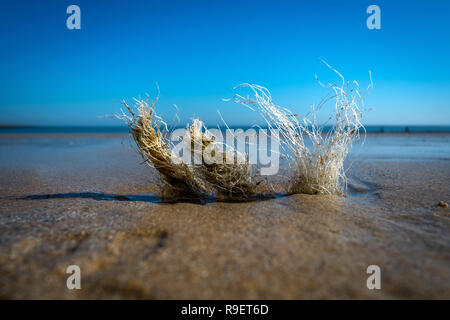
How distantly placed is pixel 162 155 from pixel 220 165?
63 cm

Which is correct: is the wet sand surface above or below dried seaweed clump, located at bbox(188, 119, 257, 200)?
below

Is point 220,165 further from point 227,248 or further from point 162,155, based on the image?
point 227,248

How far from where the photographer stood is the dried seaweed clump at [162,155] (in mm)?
2752

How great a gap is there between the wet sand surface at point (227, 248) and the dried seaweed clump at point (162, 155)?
0.31 meters

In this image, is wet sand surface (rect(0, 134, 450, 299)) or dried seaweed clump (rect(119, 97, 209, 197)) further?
dried seaweed clump (rect(119, 97, 209, 197))

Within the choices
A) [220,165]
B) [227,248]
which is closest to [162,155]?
[220,165]

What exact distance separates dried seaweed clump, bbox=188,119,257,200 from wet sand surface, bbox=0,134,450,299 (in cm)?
23

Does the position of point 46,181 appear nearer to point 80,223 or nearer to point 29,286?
point 80,223

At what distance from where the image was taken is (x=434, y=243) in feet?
6.21

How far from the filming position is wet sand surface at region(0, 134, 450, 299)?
4.69 ft

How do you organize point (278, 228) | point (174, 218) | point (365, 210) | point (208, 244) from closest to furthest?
point (208, 244) < point (278, 228) < point (174, 218) < point (365, 210)

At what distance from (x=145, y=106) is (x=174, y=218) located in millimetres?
1205
